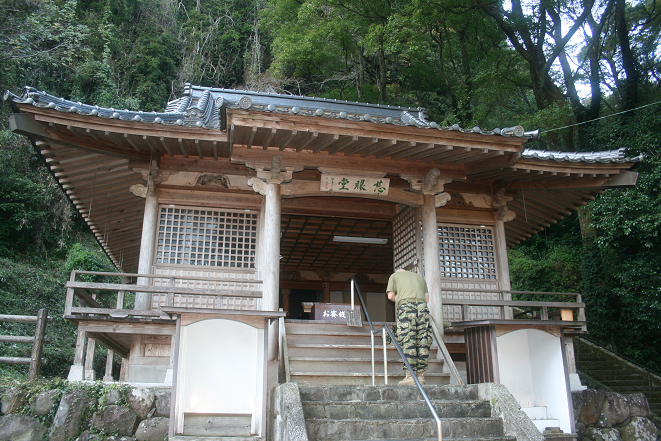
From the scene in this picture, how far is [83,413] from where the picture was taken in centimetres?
591

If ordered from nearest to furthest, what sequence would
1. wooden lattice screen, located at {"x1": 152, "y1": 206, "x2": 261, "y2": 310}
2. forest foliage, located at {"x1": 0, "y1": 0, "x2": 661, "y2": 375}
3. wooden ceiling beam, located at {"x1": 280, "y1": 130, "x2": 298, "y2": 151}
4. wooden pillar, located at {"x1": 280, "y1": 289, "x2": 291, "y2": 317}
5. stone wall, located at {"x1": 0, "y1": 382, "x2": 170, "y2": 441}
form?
1. stone wall, located at {"x1": 0, "y1": 382, "x2": 170, "y2": 441}
2. wooden ceiling beam, located at {"x1": 280, "y1": 130, "x2": 298, "y2": 151}
3. wooden lattice screen, located at {"x1": 152, "y1": 206, "x2": 261, "y2": 310}
4. forest foliage, located at {"x1": 0, "y1": 0, "x2": 661, "y2": 375}
5. wooden pillar, located at {"x1": 280, "y1": 289, "x2": 291, "y2": 317}

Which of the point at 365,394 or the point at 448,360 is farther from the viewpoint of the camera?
the point at 448,360

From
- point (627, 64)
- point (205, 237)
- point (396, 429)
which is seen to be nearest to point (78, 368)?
point (205, 237)

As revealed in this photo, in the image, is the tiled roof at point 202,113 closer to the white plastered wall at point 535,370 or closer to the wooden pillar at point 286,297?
the white plastered wall at point 535,370

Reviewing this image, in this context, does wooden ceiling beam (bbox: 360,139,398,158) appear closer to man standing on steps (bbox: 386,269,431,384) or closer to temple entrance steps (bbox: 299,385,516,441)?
man standing on steps (bbox: 386,269,431,384)

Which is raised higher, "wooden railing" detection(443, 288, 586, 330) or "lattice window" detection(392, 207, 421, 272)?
"lattice window" detection(392, 207, 421, 272)

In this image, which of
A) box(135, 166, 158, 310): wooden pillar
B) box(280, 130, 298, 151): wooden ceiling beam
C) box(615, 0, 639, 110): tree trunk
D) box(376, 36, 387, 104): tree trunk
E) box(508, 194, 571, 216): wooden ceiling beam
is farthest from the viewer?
box(376, 36, 387, 104): tree trunk

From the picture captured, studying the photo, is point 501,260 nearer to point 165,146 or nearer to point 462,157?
point 462,157

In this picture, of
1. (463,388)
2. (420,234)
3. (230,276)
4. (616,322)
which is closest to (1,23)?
(230,276)

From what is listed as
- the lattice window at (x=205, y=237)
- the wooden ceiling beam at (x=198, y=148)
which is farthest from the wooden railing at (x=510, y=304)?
the wooden ceiling beam at (x=198, y=148)

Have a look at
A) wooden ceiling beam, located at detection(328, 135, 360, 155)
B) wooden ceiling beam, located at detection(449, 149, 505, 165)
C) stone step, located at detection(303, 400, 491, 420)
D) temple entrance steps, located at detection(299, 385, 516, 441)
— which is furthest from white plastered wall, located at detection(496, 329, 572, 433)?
wooden ceiling beam, located at detection(328, 135, 360, 155)

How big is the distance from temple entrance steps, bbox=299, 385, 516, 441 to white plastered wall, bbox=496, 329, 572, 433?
2.91ft

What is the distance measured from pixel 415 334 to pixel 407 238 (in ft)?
11.4

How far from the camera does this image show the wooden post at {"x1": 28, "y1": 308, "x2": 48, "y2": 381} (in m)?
6.60
